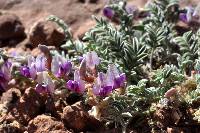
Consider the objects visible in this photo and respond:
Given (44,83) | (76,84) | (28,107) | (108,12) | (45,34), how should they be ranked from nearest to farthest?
(76,84), (44,83), (28,107), (45,34), (108,12)

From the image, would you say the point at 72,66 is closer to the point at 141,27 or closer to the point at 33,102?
the point at 33,102

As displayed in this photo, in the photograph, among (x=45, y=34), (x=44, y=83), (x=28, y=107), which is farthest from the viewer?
(x=45, y=34)

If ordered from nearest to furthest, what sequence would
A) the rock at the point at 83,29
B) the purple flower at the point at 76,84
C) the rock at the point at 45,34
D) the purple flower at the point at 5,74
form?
the purple flower at the point at 76,84 → the purple flower at the point at 5,74 → the rock at the point at 45,34 → the rock at the point at 83,29

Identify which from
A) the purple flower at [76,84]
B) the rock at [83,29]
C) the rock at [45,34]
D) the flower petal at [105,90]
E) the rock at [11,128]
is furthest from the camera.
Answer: the rock at [83,29]

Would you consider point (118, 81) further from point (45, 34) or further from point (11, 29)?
point (11, 29)

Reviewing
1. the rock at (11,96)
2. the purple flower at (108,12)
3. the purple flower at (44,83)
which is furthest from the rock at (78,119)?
the purple flower at (108,12)

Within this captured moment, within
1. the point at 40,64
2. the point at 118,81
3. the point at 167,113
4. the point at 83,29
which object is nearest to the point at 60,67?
the point at 40,64

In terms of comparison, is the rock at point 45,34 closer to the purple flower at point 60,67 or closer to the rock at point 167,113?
the purple flower at point 60,67
